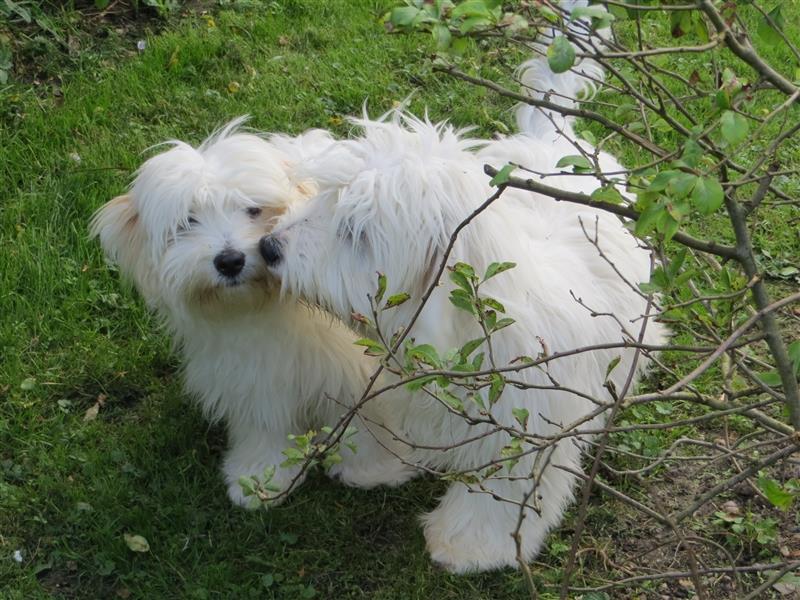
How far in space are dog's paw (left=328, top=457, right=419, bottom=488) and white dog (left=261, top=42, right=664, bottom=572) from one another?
0.65 feet

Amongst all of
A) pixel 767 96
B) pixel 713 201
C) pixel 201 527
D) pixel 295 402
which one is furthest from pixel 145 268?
pixel 767 96

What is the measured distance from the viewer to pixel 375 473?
333 cm

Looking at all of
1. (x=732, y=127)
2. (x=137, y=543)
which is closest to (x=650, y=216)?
(x=732, y=127)

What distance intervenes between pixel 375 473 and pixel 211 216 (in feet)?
3.52

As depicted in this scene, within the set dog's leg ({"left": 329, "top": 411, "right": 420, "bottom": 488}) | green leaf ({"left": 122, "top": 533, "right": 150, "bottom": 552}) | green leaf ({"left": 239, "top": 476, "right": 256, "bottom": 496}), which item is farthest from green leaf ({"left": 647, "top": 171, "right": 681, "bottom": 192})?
green leaf ({"left": 122, "top": 533, "right": 150, "bottom": 552})

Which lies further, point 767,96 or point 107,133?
point 767,96

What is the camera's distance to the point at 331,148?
106 inches

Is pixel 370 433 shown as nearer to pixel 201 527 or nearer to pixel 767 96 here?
pixel 201 527

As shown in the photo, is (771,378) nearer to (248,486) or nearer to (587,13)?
(587,13)

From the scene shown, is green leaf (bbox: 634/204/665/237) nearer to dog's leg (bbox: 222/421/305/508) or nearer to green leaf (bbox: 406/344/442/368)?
green leaf (bbox: 406/344/442/368)

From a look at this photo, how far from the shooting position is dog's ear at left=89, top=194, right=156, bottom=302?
3.12m

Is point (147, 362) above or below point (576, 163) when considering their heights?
below

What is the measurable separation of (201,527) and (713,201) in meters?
2.30

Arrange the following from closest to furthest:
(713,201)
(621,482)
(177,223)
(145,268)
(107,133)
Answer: (713,201)
(177,223)
(145,268)
(621,482)
(107,133)
